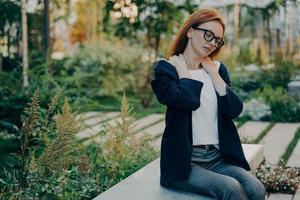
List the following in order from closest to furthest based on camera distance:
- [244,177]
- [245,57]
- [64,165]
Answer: [244,177], [64,165], [245,57]

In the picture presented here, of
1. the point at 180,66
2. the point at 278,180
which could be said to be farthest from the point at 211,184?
the point at 278,180

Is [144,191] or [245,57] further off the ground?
[144,191]

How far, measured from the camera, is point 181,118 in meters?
3.05

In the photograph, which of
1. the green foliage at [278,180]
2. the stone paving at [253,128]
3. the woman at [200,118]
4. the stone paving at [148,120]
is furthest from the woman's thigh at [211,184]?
the stone paving at [148,120]

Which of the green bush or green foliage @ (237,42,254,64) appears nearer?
the green bush

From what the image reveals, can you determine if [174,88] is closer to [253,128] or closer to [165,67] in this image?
[165,67]

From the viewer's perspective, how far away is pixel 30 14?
8.48 metres

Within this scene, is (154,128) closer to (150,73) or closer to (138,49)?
(150,73)

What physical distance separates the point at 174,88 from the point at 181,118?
6.6 inches

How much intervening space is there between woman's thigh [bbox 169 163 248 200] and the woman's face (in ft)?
2.12

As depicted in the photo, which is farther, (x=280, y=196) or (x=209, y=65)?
(x=280, y=196)

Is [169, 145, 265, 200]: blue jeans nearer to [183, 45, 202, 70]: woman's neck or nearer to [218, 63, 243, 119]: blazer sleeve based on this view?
[218, 63, 243, 119]: blazer sleeve

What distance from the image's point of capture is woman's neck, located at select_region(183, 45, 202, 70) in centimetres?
322

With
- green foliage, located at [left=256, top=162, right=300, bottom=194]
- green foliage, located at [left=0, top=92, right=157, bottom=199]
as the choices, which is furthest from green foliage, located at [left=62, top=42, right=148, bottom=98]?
green foliage, located at [left=0, top=92, right=157, bottom=199]
